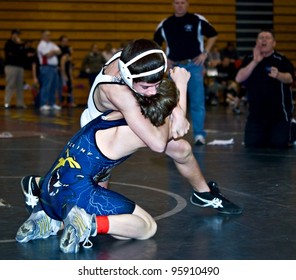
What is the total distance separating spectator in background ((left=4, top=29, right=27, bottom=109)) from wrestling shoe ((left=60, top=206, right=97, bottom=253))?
14.3 metres

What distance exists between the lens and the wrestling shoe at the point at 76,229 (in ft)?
13.6

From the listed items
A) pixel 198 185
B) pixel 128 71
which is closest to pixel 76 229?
pixel 128 71

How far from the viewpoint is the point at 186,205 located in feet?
18.2

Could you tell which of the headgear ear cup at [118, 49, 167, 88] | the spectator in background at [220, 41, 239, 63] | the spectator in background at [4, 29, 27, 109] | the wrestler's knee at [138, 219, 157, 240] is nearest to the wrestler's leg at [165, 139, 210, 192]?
the wrestler's knee at [138, 219, 157, 240]

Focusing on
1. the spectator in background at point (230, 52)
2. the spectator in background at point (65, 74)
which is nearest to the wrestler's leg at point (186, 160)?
the spectator in background at point (65, 74)

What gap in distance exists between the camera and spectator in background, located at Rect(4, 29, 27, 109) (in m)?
18.1

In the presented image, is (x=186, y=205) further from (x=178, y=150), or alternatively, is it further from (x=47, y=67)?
(x=47, y=67)

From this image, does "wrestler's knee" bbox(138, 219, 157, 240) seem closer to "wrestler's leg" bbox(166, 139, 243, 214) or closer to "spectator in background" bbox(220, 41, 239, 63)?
"wrestler's leg" bbox(166, 139, 243, 214)

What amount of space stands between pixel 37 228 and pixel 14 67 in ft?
47.0

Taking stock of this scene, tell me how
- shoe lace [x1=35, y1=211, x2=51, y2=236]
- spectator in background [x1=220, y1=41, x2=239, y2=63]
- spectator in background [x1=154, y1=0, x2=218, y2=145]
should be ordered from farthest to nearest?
1. spectator in background [x1=220, y1=41, x2=239, y2=63]
2. spectator in background [x1=154, y1=0, x2=218, y2=145]
3. shoe lace [x1=35, y1=211, x2=51, y2=236]

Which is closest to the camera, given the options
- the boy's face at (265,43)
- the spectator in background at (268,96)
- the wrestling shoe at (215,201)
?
the wrestling shoe at (215,201)

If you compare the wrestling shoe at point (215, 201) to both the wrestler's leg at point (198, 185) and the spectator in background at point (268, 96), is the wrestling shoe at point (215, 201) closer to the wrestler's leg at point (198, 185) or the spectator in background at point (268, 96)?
the wrestler's leg at point (198, 185)

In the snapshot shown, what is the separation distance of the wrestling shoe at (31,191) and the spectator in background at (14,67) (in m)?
13.4

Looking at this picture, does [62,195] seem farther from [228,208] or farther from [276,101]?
[276,101]
